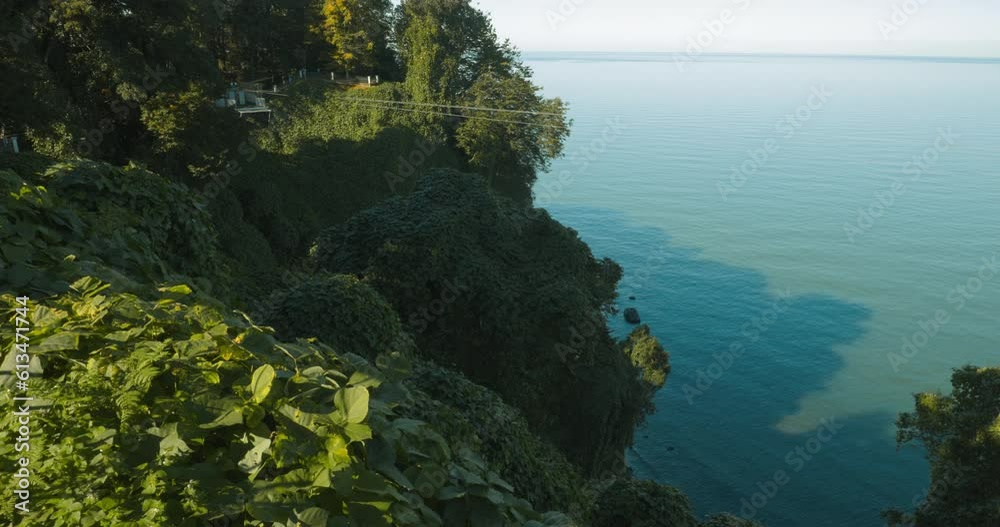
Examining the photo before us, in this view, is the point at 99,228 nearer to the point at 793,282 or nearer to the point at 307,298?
the point at 307,298

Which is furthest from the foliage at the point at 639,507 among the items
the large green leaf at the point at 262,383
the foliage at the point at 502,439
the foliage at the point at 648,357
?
the foliage at the point at 648,357

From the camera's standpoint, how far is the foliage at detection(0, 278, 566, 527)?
2.62 m

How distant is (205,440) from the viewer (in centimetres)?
284

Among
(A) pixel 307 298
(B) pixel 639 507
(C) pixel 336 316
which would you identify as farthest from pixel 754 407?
(A) pixel 307 298

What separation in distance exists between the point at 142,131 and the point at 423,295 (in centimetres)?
1445

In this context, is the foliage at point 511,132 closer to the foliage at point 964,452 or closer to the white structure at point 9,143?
the white structure at point 9,143

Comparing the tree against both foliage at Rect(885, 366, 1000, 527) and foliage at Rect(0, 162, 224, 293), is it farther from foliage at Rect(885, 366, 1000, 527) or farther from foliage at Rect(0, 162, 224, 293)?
foliage at Rect(0, 162, 224, 293)

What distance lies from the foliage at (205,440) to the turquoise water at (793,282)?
99.6ft

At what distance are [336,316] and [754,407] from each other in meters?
33.5

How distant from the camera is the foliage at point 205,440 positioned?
2.62m

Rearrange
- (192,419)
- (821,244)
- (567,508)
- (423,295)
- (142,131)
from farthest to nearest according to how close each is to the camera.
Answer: (821,244)
(142,131)
(423,295)
(567,508)
(192,419)

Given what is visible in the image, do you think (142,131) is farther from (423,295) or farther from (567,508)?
(567,508)

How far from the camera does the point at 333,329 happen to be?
29.1 ft

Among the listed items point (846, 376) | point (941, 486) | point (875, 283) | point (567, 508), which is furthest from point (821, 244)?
point (567, 508)
